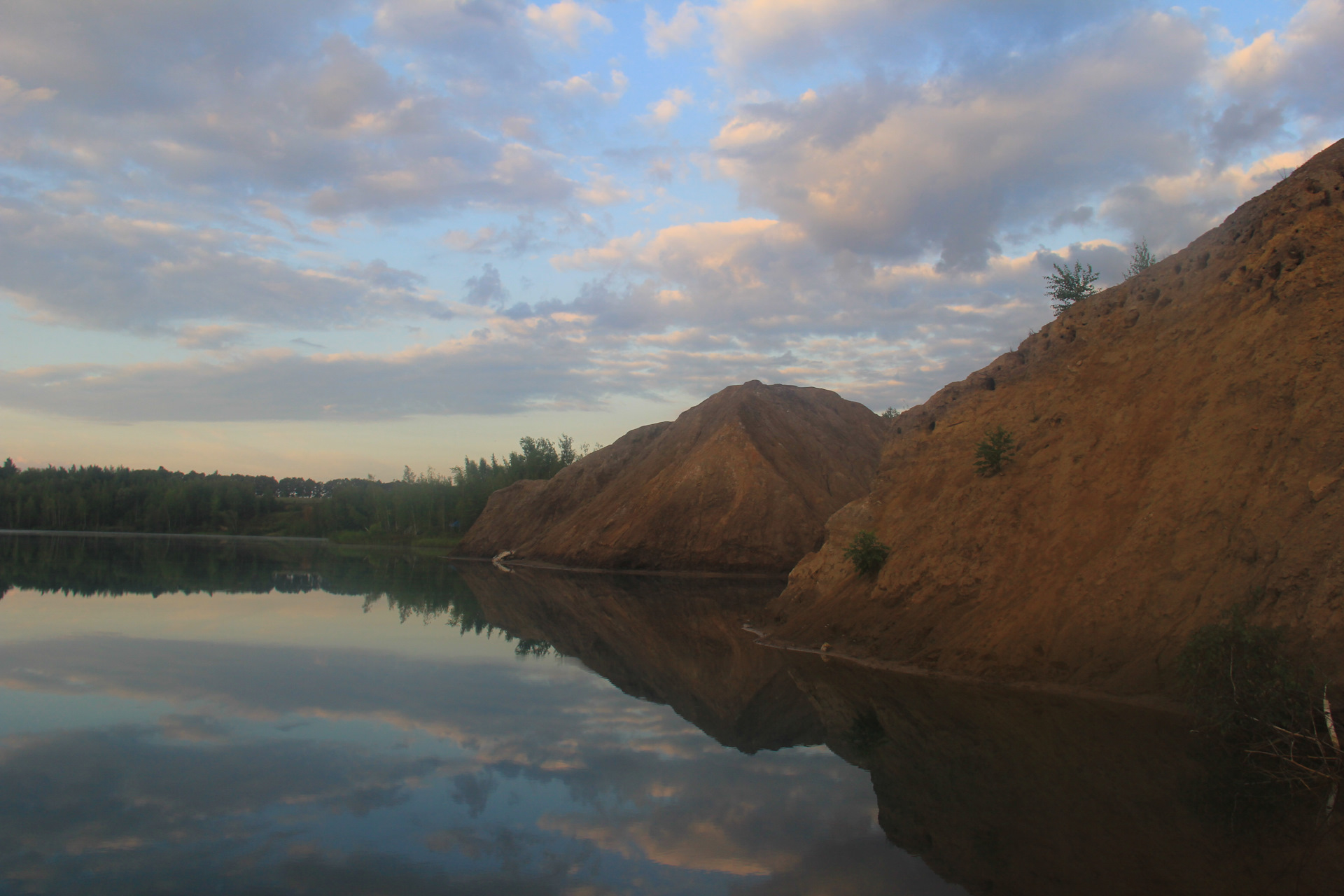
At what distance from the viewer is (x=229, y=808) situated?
6648 millimetres

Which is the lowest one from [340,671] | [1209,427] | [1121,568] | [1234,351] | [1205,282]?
[340,671]

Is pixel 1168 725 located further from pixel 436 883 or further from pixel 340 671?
pixel 340 671

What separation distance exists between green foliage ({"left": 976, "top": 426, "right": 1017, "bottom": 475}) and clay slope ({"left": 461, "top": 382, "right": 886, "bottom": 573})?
900 inches

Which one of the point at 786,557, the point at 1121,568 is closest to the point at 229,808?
the point at 1121,568

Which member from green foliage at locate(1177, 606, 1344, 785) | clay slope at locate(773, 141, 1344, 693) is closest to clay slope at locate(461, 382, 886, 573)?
clay slope at locate(773, 141, 1344, 693)

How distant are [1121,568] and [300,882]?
1226cm

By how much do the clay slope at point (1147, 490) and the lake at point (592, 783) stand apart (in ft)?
5.06

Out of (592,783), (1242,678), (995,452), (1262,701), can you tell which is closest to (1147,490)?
(995,452)

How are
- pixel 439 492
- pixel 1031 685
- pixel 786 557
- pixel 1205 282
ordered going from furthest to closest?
pixel 439 492, pixel 786 557, pixel 1205 282, pixel 1031 685

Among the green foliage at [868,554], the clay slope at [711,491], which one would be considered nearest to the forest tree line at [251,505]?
the clay slope at [711,491]

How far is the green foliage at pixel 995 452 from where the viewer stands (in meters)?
17.7

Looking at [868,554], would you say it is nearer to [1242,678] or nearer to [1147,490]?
[1147,490]

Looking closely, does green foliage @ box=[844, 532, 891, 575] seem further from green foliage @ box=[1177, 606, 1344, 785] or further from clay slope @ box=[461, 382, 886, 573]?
clay slope @ box=[461, 382, 886, 573]

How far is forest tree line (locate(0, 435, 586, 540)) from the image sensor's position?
104688 mm
